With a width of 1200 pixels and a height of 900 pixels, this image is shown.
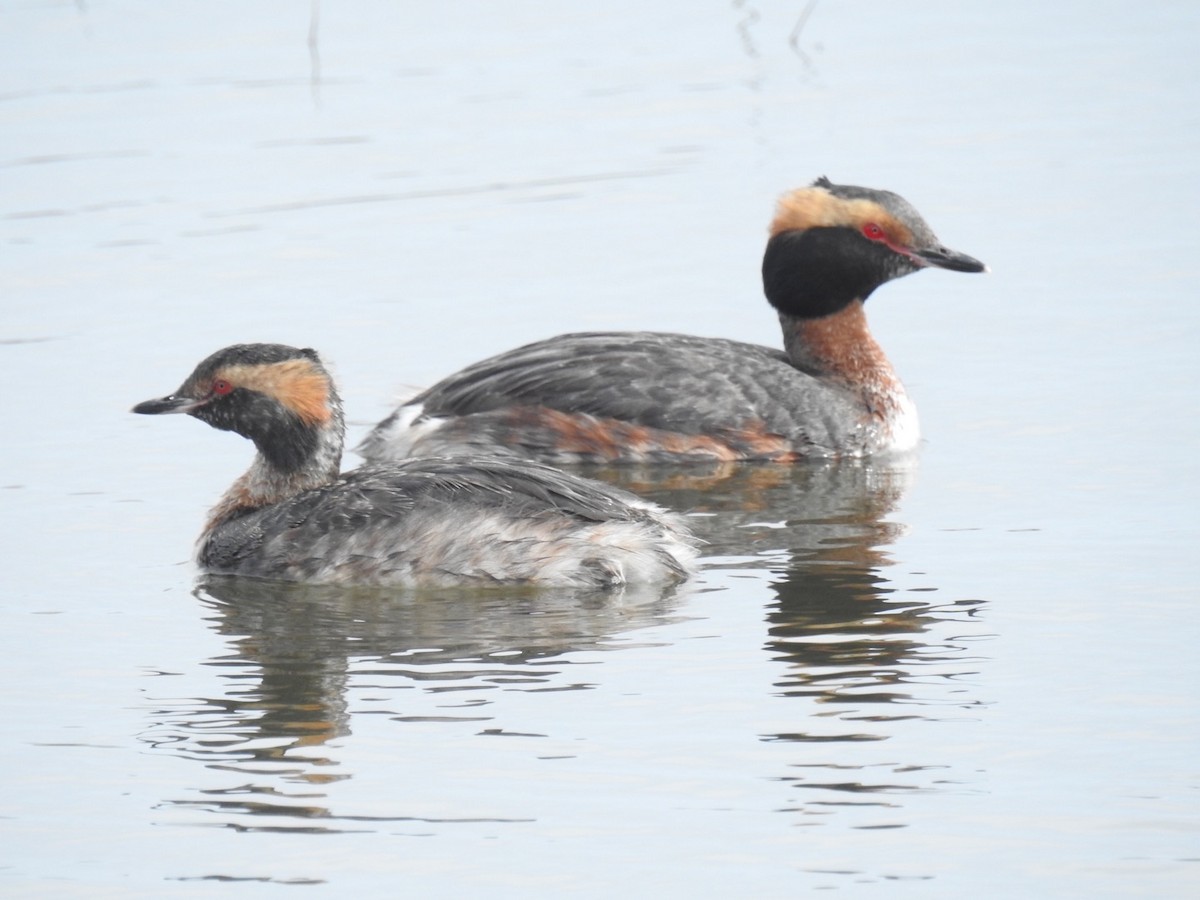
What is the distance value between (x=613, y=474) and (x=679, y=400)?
504 millimetres

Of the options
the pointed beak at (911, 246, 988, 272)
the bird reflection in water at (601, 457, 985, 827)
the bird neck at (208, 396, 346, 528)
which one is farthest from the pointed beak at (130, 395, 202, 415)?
the pointed beak at (911, 246, 988, 272)

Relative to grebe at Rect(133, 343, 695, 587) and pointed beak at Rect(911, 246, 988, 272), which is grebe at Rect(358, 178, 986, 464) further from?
grebe at Rect(133, 343, 695, 587)

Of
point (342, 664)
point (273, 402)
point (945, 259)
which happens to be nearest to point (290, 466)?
point (273, 402)

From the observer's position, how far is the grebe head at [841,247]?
12539 millimetres

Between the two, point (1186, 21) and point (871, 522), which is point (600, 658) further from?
point (1186, 21)

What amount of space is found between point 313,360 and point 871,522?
255 centimetres

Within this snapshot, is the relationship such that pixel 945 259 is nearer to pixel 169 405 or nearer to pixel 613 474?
Answer: pixel 613 474

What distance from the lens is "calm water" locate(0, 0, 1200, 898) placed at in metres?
7.16

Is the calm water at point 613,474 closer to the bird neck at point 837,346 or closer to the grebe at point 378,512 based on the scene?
the grebe at point 378,512

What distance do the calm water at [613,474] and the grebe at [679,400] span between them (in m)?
0.28

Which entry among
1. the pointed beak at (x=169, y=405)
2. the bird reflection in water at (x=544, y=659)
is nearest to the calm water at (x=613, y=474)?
the bird reflection in water at (x=544, y=659)

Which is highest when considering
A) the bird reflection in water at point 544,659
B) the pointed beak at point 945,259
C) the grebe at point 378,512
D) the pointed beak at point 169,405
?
the pointed beak at point 945,259

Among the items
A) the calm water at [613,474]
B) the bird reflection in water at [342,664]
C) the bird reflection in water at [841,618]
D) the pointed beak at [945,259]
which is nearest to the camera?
the calm water at [613,474]

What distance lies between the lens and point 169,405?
10180mm
